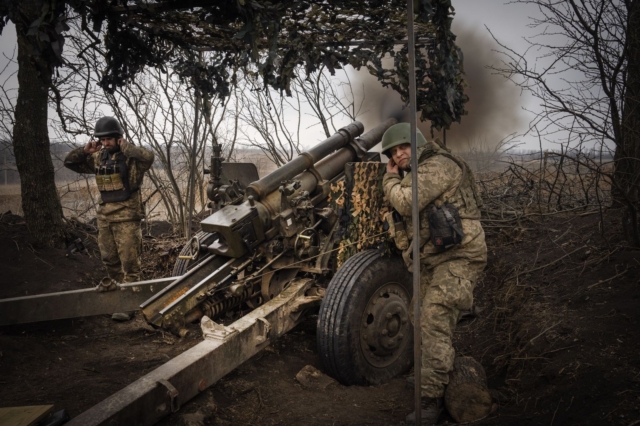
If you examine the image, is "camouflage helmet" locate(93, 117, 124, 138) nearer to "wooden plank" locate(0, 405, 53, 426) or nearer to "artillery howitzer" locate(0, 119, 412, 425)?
"artillery howitzer" locate(0, 119, 412, 425)

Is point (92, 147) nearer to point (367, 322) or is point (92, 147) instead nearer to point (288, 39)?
point (288, 39)

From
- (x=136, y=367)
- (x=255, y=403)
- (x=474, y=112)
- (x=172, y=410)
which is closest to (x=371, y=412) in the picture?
(x=255, y=403)

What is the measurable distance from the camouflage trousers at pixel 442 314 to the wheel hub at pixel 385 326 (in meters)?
0.52

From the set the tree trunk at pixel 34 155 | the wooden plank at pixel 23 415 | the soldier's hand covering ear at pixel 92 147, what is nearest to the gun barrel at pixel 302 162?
the soldier's hand covering ear at pixel 92 147

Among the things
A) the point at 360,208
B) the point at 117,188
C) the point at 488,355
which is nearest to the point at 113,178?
the point at 117,188

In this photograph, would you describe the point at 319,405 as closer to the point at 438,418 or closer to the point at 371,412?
the point at 371,412

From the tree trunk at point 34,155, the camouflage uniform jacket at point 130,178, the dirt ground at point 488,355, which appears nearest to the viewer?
the dirt ground at point 488,355

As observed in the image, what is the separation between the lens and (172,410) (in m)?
2.80

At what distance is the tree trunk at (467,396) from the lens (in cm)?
323

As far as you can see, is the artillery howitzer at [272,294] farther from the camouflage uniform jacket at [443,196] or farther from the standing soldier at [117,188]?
the standing soldier at [117,188]

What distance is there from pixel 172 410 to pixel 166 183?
6.94m

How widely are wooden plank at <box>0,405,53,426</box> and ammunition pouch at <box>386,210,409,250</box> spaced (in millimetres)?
2355

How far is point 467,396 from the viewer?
3.27m

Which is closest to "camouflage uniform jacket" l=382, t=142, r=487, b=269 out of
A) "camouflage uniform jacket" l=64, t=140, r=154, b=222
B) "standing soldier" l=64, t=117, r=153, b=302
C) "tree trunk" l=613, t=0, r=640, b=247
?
"tree trunk" l=613, t=0, r=640, b=247
